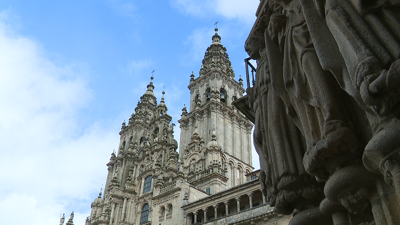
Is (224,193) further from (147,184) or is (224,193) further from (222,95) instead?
(222,95)

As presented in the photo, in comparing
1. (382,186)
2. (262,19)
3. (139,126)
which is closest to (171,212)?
(262,19)

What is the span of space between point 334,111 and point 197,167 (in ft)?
119

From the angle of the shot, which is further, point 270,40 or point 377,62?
point 270,40

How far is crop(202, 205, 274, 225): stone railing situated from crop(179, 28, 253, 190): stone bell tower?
10.8 metres

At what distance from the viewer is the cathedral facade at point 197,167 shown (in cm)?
2770

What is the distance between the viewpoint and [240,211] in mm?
24312

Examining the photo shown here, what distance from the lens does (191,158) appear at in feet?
137

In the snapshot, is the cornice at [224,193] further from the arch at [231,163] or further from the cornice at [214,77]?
the cornice at [214,77]

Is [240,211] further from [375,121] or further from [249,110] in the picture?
[375,121]

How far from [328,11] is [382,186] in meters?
2.39

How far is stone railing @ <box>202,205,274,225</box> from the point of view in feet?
73.9

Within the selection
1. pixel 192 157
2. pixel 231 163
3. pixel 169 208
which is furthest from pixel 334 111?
pixel 192 157

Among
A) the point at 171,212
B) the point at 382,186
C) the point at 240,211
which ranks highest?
the point at 171,212

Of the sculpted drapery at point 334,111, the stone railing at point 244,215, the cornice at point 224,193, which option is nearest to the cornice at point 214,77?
the cornice at point 224,193
